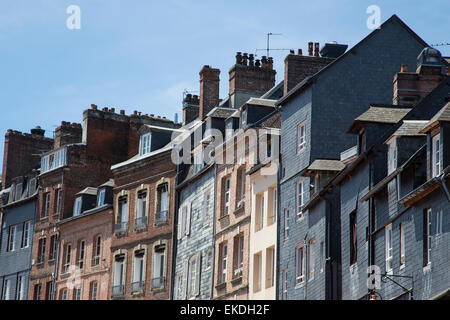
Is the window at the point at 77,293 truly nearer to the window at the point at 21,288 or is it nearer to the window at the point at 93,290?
the window at the point at 93,290

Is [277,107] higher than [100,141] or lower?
lower

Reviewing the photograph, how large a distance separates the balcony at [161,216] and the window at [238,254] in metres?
8.46

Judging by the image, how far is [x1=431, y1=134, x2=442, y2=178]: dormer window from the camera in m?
32.1

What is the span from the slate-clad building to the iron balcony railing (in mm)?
16679

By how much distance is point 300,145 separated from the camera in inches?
1837

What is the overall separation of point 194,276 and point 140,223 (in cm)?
685

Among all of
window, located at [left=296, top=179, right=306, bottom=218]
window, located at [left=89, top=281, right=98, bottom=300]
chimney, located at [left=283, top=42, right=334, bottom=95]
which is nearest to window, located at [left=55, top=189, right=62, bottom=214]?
window, located at [left=89, top=281, right=98, bottom=300]

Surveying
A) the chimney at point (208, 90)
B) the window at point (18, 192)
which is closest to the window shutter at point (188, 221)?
the chimney at point (208, 90)

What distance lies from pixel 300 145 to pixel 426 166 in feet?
43.6

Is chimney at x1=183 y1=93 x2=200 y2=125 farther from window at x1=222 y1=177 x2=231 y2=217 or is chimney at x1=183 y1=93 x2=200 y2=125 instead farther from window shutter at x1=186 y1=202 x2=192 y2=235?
window at x1=222 y1=177 x2=231 y2=217

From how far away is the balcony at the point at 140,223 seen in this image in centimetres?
6104

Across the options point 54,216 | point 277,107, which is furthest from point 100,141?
A: point 277,107

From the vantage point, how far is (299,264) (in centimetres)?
4450
